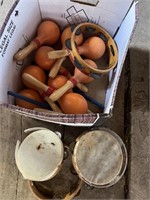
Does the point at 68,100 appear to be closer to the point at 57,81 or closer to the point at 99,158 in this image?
the point at 57,81

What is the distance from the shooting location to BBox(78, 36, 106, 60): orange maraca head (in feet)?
3.18

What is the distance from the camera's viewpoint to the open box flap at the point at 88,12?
95cm

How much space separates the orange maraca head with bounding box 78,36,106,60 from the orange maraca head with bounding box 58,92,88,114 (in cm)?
15

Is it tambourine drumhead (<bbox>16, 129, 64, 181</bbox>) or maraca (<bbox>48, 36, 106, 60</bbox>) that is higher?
maraca (<bbox>48, 36, 106, 60</bbox>)

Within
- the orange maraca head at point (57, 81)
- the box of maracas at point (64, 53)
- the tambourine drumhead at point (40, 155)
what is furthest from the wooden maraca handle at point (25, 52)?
the tambourine drumhead at point (40, 155)

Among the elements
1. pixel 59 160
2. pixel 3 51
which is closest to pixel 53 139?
pixel 59 160

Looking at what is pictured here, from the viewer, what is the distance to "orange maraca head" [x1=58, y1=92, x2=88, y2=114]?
896mm

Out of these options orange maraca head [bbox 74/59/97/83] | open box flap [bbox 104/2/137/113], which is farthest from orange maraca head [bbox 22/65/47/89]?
open box flap [bbox 104/2/137/113]

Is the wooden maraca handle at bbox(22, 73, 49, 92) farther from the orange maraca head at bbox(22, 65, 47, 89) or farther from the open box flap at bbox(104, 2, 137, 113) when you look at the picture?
the open box flap at bbox(104, 2, 137, 113)

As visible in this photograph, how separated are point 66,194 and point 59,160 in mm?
124

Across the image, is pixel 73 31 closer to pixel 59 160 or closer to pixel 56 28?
pixel 56 28

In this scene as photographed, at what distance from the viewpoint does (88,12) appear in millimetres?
990

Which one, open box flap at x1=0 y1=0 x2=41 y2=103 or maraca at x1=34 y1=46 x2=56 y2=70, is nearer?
open box flap at x1=0 y1=0 x2=41 y2=103

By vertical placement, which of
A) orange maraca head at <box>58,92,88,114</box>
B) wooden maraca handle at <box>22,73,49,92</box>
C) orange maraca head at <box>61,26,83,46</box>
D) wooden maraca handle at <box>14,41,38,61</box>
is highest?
wooden maraca handle at <box>14,41,38,61</box>
